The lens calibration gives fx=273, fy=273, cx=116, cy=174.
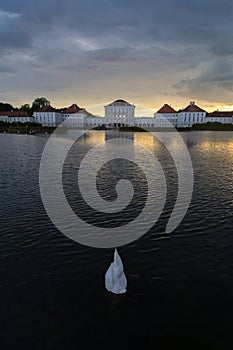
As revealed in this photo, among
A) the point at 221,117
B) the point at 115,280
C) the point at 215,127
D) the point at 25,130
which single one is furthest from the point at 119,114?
the point at 115,280

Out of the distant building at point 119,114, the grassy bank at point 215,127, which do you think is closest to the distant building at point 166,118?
the distant building at point 119,114

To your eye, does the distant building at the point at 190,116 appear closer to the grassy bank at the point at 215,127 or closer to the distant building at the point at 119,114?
the distant building at the point at 119,114

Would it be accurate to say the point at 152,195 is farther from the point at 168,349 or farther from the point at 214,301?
the point at 168,349

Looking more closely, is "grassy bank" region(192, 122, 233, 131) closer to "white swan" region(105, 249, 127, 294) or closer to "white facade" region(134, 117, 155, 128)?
"white facade" region(134, 117, 155, 128)

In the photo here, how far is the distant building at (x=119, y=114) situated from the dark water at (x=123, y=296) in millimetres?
179930

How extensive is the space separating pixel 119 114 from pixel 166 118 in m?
33.2

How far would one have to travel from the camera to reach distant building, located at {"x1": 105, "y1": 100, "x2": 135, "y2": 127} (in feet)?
627

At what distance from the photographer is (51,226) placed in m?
14.2

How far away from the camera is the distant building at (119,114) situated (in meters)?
191

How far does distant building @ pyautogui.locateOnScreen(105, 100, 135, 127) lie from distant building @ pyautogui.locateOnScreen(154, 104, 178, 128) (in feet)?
58.9

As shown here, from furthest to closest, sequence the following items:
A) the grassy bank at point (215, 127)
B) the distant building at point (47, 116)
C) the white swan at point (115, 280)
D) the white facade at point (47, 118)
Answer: the distant building at point (47, 116)
the white facade at point (47, 118)
the grassy bank at point (215, 127)
the white swan at point (115, 280)

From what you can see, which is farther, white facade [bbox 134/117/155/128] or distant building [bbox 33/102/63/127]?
distant building [bbox 33/102/63/127]

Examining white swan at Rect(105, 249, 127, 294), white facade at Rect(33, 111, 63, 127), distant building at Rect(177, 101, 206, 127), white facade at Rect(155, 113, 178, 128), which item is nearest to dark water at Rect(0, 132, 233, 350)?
white swan at Rect(105, 249, 127, 294)

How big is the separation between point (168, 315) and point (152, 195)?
12.0 metres
